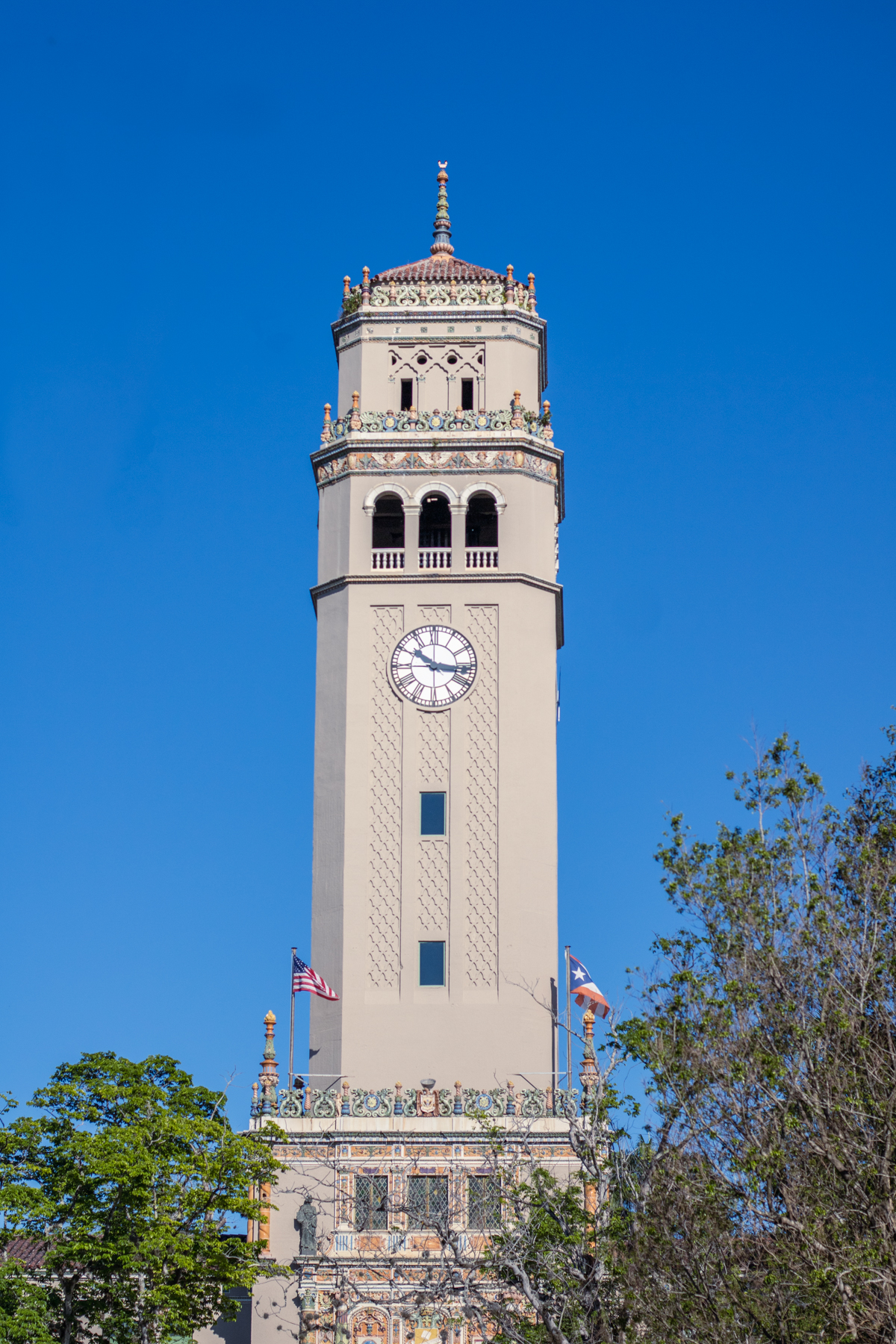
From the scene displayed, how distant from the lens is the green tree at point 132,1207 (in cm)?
5191

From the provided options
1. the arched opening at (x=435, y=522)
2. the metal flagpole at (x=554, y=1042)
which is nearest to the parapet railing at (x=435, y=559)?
the arched opening at (x=435, y=522)

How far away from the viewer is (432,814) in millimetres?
62156

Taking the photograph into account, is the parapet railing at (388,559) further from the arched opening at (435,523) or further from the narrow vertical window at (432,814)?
the narrow vertical window at (432,814)

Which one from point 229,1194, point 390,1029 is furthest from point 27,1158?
point 390,1029

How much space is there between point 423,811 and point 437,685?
152 inches

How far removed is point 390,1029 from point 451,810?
6575 millimetres

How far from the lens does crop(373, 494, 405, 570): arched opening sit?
213ft

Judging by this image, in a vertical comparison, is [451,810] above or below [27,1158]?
above

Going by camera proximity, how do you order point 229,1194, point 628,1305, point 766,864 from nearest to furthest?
point 628,1305, point 766,864, point 229,1194

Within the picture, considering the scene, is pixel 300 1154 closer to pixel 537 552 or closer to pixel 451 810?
pixel 451 810

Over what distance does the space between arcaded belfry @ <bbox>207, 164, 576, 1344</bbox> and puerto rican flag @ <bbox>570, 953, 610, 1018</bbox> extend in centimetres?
179

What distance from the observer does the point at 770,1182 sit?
121 ft

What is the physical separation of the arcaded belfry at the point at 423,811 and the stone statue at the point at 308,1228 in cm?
9

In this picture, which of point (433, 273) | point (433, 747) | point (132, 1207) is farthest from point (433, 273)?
point (132, 1207)
